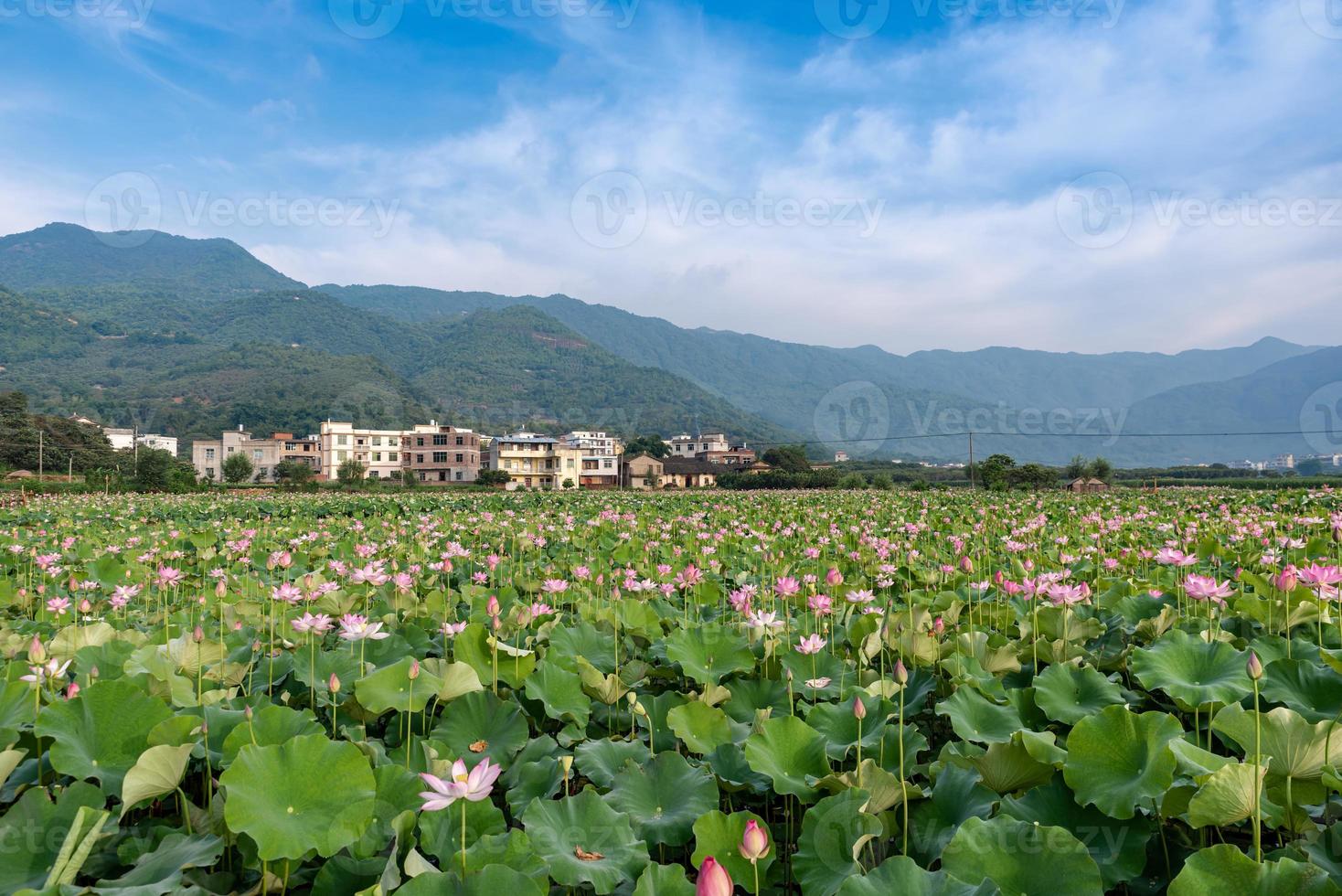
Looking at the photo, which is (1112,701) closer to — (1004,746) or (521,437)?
(1004,746)

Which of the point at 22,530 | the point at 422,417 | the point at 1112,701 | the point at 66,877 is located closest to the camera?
the point at 66,877

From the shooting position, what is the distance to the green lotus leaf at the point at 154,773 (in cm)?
147

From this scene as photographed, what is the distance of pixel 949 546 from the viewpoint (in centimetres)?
708

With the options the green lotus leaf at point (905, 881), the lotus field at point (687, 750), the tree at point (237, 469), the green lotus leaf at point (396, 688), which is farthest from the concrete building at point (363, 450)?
the green lotus leaf at point (905, 881)

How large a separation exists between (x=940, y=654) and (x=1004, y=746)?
112 centimetres

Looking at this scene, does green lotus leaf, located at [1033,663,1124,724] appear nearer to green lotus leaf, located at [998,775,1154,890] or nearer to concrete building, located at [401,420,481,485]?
green lotus leaf, located at [998,775,1154,890]

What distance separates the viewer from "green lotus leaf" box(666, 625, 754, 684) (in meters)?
2.60

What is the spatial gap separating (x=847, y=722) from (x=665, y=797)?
64 cm

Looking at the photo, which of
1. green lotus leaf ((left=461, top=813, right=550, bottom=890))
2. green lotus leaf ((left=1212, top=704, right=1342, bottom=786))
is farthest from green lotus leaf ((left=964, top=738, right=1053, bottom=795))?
green lotus leaf ((left=461, top=813, right=550, bottom=890))

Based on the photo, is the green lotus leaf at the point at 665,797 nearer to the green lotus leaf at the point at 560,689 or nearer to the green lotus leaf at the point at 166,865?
the green lotus leaf at the point at 560,689

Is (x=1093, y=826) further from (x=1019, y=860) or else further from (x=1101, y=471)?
(x=1101, y=471)

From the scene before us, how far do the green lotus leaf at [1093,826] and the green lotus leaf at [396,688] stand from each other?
157 cm

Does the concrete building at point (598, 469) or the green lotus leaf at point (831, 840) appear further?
the concrete building at point (598, 469)

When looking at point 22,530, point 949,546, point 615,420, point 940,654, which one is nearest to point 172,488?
point 22,530
